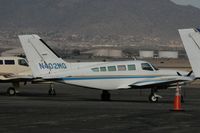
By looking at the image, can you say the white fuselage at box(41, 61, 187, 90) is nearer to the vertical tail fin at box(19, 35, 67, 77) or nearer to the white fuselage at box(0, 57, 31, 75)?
the vertical tail fin at box(19, 35, 67, 77)

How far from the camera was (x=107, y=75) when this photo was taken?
33.8 m

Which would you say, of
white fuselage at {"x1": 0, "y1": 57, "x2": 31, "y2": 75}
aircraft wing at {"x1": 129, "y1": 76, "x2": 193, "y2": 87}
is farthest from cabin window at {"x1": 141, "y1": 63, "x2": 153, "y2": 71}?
white fuselage at {"x1": 0, "y1": 57, "x2": 31, "y2": 75}

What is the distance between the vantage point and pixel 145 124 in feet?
70.3

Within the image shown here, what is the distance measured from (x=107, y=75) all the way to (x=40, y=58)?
353cm

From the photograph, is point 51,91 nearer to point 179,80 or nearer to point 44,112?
point 179,80

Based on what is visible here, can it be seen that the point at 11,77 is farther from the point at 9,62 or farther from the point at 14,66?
the point at 9,62

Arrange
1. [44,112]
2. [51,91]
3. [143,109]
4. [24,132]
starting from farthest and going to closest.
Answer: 1. [51,91]
2. [143,109]
3. [44,112]
4. [24,132]

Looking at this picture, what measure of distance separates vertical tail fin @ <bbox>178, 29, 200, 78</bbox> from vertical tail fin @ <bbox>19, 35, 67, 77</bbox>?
1244 centimetres

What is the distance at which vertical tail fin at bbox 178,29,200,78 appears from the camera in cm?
2173

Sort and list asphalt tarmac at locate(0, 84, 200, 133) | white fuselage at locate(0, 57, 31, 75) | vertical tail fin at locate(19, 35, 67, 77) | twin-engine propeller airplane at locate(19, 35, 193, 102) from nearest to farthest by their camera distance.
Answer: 1. asphalt tarmac at locate(0, 84, 200, 133)
2. twin-engine propeller airplane at locate(19, 35, 193, 102)
3. vertical tail fin at locate(19, 35, 67, 77)
4. white fuselage at locate(0, 57, 31, 75)

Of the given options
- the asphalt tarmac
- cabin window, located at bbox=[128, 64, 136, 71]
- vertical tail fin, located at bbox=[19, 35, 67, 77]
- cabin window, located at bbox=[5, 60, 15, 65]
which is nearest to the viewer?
the asphalt tarmac

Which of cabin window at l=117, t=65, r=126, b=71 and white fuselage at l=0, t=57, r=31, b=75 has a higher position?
white fuselage at l=0, t=57, r=31, b=75

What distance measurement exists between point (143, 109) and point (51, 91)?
13.3m

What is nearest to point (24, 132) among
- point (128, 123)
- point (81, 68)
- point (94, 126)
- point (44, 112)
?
point (94, 126)
